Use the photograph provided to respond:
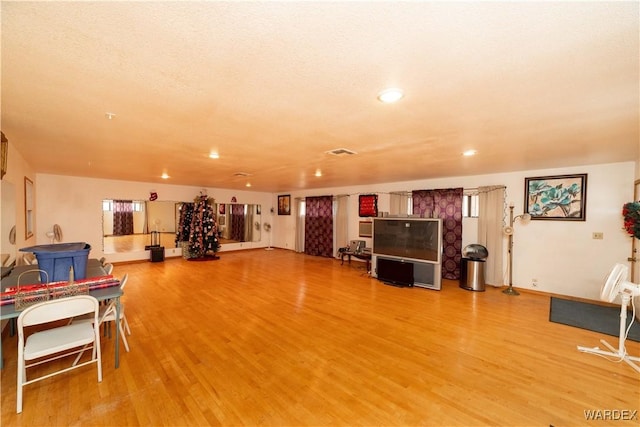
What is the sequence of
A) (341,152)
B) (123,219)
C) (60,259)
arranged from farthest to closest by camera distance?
(123,219) < (341,152) < (60,259)

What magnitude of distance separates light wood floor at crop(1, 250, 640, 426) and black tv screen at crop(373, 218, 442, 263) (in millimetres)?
Result: 1240

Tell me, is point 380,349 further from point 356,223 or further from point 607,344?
point 356,223

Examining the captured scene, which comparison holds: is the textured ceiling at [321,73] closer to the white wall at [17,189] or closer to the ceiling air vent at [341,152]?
the ceiling air vent at [341,152]

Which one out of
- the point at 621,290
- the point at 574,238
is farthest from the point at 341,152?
the point at 574,238

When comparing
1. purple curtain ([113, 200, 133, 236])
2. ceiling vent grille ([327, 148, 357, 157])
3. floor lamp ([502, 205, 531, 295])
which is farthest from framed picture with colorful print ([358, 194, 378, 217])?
purple curtain ([113, 200, 133, 236])

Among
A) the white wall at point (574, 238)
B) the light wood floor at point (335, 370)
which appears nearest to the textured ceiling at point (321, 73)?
the white wall at point (574, 238)

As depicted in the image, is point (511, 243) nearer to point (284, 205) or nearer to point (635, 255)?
point (635, 255)

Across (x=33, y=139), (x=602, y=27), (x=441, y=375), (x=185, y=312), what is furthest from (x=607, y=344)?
(x=33, y=139)

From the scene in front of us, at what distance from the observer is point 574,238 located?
4.81 m

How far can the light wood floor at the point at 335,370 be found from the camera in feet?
6.52

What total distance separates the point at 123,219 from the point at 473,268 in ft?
40.0

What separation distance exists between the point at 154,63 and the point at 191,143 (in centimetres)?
193

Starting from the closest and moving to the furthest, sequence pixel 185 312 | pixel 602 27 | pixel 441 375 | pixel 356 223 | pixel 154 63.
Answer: pixel 602 27 < pixel 154 63 < pixel 441 375 < pixel 185 312 < pixel 356 223

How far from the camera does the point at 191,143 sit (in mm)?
3340
